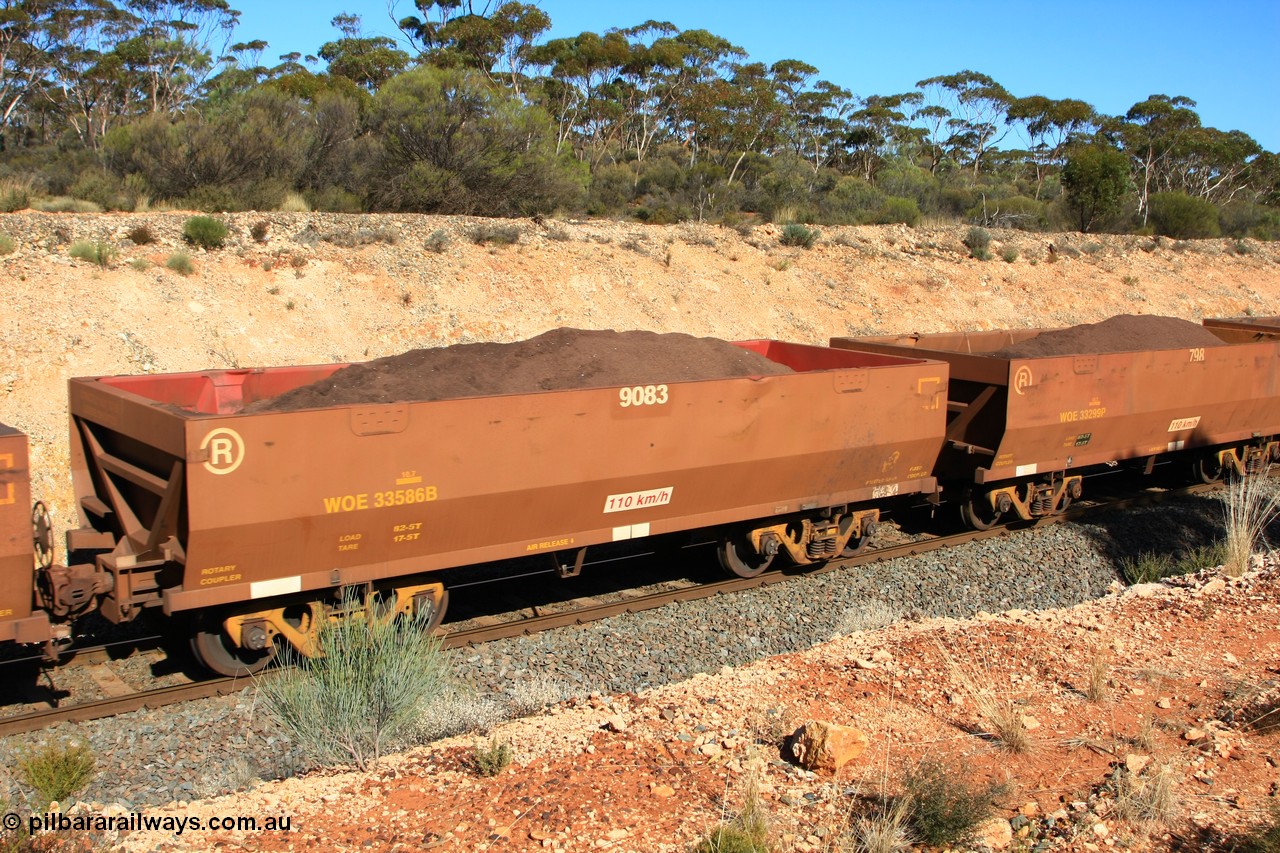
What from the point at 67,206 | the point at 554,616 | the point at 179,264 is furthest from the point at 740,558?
the point at 67,206

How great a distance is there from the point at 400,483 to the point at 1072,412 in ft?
26.8

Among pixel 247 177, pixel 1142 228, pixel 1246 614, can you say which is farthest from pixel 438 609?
pixel 1142 228

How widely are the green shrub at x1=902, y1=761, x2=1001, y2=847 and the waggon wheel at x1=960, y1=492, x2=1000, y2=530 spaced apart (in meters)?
7.28

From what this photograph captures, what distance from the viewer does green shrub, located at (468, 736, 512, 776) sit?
19.3 ft

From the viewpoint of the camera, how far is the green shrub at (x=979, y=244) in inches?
1228

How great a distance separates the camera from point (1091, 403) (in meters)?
12.1

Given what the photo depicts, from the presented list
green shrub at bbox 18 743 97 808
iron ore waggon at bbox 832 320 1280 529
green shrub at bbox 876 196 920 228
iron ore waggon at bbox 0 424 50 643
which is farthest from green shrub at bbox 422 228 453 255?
green shrub at bbox 876 196 920 228

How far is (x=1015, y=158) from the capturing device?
71.8 m

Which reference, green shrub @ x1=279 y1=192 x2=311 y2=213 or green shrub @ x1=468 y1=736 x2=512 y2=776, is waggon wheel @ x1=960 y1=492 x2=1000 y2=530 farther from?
green shrub @ x1=279 y1=192 x2=311 y2=213

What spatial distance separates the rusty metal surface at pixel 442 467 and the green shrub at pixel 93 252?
10305mm

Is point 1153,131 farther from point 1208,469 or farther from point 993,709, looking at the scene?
point 993,709

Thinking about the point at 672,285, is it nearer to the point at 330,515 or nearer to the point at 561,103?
the point at 330,515

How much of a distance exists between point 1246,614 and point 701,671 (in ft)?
16.2

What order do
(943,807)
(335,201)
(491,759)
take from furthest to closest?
(335,201), (491,759), (943,807)
